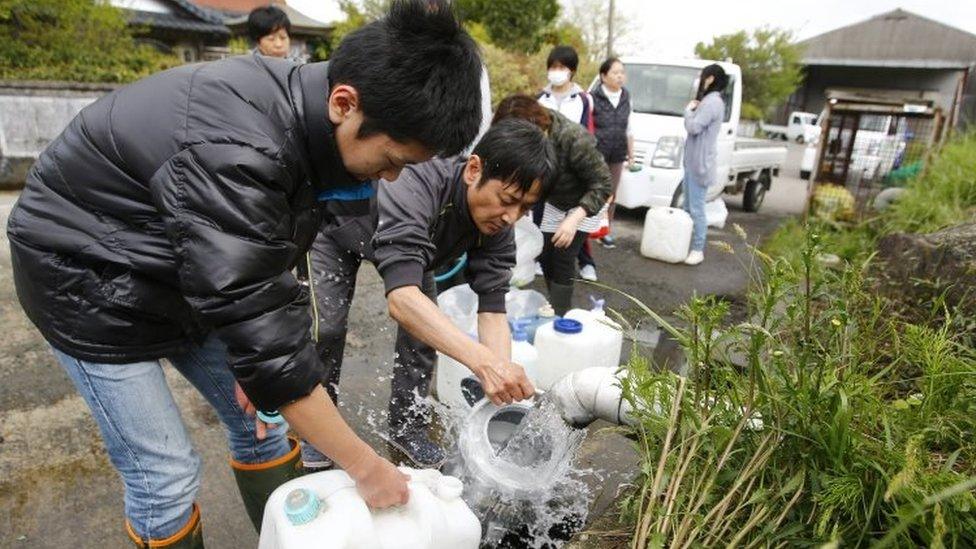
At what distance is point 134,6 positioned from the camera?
15180 millimetres

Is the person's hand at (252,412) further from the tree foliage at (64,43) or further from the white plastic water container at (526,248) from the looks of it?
the tree foliage at (64,43)

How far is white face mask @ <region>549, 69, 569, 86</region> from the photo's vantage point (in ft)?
16.9

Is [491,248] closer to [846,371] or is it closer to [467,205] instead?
[467,205]

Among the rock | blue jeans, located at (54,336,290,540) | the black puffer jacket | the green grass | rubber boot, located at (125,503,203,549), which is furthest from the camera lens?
the rock

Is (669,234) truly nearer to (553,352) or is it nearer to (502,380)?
(553,352)

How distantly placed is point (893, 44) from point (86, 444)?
36546 millimetres

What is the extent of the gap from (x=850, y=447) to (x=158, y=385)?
1673 mm

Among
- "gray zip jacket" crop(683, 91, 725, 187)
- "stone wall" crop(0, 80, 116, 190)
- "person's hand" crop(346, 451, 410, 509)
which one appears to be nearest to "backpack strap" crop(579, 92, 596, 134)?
"gray zip jacket" crop(683, 91, 725, 187)

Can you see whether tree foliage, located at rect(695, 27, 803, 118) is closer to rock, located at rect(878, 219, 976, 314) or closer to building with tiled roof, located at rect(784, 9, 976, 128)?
building with tiled roof, located at rect(784, 9, 976, 128)

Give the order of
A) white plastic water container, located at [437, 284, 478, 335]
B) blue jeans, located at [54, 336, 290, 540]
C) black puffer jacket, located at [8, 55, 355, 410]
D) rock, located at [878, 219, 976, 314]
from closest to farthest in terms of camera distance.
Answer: black puffer jacket, located at [8, 55, 355, 410], blue jeans, located at [54, 336, 290, 540], rock, located at [878, 219, 976, 314], white plastic water container, located at [437, 284, 478, 335]

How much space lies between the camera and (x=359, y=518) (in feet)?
4.40

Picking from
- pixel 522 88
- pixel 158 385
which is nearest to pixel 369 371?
pixel 158 385

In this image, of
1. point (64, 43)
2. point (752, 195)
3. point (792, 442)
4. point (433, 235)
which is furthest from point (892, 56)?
point (792, 442)

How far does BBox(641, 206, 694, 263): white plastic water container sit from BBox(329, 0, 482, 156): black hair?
205 inches
